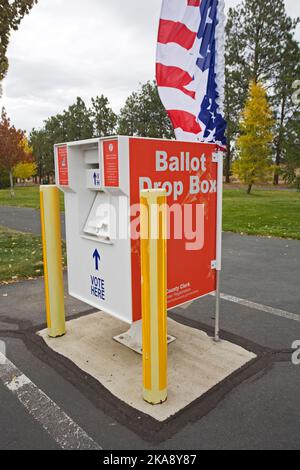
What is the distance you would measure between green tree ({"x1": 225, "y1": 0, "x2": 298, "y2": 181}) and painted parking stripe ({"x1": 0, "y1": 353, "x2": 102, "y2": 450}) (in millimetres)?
30467

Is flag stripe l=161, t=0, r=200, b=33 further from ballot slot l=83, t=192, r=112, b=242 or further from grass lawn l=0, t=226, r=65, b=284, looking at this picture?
grass lawn l=0, t=226, r=65, b=284

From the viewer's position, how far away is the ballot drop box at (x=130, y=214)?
102 inches

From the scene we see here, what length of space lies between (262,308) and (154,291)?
8.12ft

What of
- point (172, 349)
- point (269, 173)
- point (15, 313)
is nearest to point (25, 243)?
point (15, 313)

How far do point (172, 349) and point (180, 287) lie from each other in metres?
0.70

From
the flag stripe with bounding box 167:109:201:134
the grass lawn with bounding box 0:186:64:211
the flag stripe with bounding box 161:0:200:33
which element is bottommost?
the grass lawn with bounding box 0:186:64:211

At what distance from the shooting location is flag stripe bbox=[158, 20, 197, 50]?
3.19 m

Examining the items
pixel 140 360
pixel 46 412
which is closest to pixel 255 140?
pixel 140 360

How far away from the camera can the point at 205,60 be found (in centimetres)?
322

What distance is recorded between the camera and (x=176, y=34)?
3.20 metres

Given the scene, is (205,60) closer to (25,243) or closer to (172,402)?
(172,402)

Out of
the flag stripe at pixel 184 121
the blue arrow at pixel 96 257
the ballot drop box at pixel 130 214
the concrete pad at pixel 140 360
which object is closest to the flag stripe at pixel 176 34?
the flag stripe at pixel 184 121

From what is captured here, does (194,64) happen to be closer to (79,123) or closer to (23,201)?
(23,201)

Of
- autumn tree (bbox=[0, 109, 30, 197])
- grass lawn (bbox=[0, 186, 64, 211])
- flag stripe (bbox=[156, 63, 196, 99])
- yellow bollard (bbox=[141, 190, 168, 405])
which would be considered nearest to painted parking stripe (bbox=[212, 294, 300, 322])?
yellow bollard (bbox=[141, 190, 168, 405])
